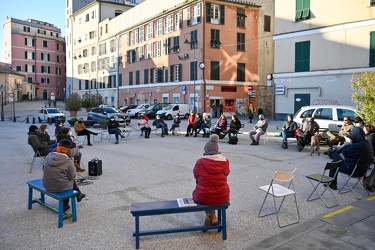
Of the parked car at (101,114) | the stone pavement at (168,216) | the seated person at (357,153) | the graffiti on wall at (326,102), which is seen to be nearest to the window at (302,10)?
the graffiti on wall at (326,102)

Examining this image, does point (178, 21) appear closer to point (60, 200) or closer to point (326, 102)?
point (326, 102)

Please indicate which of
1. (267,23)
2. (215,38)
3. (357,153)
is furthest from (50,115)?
(357,153)

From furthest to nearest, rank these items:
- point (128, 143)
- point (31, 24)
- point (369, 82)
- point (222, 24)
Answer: point (31, 24) < point (222, 24) < point (128, 143) < point (369, 82)

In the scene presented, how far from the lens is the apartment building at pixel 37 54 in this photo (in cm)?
7881

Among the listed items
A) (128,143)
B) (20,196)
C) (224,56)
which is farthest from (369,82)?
(224,56)

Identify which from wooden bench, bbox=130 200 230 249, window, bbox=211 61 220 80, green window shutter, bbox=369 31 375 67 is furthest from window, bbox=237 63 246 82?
wooden bench, bbox=130 200 230 249

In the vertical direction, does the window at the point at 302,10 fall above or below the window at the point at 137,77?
above

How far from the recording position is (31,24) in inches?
3246

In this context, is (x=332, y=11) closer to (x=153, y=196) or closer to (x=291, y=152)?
(x=291, y=152)

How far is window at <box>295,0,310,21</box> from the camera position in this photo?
27844 millimetres

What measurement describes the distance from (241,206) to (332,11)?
933 inches

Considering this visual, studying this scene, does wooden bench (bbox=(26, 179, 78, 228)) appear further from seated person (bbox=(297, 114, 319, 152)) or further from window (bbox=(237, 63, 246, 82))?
window (bbox=(237, 63, 246, 82))

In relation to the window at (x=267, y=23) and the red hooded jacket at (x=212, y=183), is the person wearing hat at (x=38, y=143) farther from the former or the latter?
the window at (x=267, y=23)

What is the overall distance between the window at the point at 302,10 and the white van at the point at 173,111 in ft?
47.7
